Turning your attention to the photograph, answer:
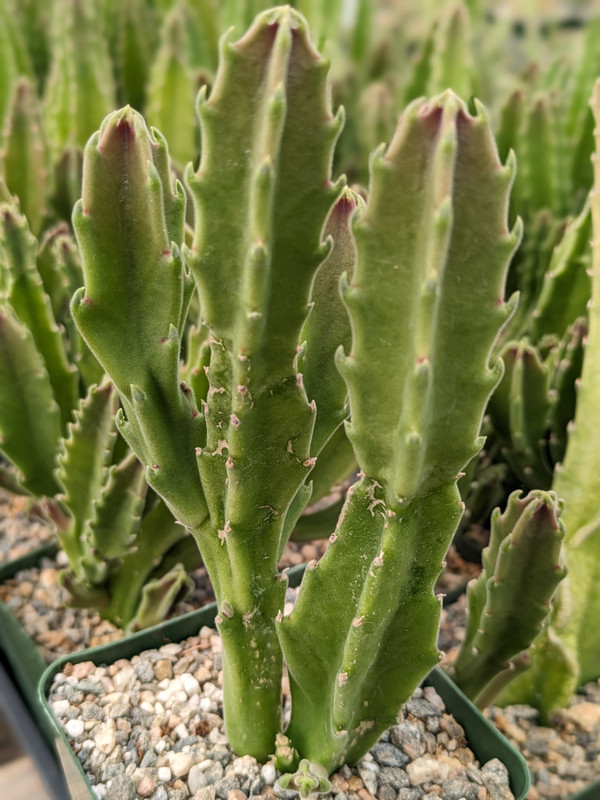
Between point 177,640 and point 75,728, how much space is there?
0.18 m

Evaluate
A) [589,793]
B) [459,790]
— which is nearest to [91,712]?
[459,790]

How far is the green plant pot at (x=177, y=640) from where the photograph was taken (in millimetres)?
776

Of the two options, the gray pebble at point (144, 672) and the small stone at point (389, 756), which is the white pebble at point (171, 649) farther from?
the small stone at point (389, 756)

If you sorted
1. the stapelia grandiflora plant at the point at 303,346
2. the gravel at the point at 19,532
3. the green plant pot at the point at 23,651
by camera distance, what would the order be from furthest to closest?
the gravel at the point at 19,532, the green plant pot at the point at 23,651, the stapelia grandiflora plant at the point at 303,346

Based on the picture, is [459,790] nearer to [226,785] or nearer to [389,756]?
[389,756]

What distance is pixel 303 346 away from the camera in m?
0.71

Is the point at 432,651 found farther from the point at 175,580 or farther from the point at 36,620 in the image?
the point at 36,620

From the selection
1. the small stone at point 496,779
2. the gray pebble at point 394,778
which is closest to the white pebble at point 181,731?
the gray pebble at point 394,778

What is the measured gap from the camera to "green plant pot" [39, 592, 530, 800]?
0.78 meters

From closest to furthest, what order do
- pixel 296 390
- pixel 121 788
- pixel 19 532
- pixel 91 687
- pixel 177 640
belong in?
pixel 296 390
pixel 121 788
pixel 91 687
pixel 177 640
pixel 19 532

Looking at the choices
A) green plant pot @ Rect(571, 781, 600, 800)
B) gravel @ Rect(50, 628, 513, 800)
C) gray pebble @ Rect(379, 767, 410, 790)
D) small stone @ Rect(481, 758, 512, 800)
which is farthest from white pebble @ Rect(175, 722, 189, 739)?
green plant pot @ Rect(571, 781, 600, 800)

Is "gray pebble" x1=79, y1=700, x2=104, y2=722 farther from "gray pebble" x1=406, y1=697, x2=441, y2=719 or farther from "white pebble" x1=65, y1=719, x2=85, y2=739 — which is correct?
"gray pebble" x1=406, y1=697, x2=441, y2=719

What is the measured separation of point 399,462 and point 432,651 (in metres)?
0.20

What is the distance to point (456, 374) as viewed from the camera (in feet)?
1.87
